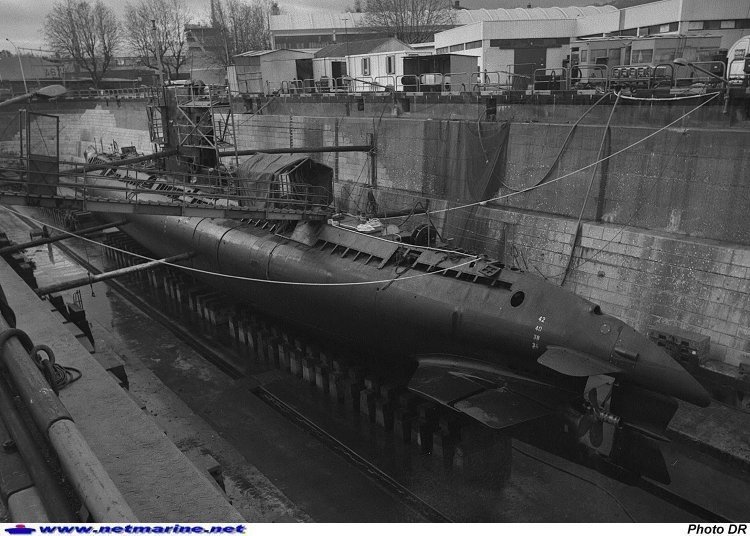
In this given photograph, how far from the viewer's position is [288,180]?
22.8 m

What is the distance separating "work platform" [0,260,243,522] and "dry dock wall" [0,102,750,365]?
17089 mm

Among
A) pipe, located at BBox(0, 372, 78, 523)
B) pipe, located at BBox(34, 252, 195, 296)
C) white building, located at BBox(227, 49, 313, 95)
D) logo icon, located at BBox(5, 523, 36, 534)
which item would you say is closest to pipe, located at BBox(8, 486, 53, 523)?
pipe, located at BBox(0, 372, 78, 523)

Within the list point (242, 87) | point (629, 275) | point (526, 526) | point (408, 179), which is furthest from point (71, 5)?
point (526, 526)

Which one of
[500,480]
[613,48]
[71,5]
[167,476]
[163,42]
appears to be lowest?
[500,480]

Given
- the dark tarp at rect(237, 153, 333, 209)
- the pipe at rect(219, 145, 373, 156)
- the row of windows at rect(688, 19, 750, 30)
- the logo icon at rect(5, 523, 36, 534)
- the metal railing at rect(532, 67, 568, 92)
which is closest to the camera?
the logo icon at rect(5, 523, 36, 534)

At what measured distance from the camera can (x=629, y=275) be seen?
2031cm

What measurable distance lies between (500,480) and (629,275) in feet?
30.9

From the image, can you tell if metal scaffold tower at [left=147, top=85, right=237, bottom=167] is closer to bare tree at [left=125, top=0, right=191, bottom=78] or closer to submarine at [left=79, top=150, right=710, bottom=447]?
submarine at [left=79, top=150, right=710, bottom=447]

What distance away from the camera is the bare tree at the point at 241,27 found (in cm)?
9019

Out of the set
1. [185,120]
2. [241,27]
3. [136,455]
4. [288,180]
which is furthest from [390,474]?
[241,27]

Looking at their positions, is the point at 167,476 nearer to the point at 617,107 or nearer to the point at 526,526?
the point at 526,526

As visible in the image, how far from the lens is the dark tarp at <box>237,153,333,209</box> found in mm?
22875

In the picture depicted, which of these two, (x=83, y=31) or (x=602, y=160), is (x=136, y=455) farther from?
(x=83, y=31)

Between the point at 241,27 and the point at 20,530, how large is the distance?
10029 cm
